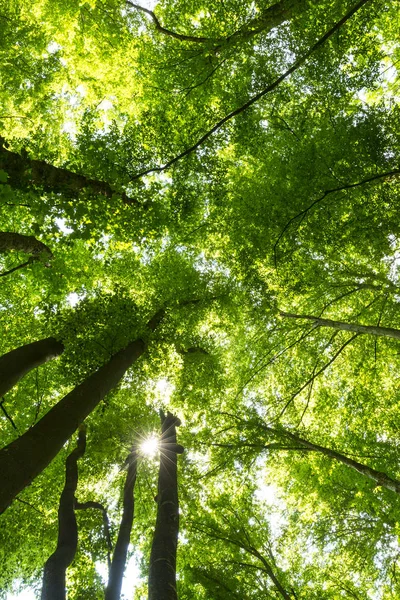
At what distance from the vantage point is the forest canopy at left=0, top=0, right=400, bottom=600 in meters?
8.02

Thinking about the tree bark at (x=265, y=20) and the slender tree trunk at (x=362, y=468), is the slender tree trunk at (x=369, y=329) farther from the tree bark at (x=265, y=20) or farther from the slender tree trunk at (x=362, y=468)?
the tree bark at (x=265, y=20)

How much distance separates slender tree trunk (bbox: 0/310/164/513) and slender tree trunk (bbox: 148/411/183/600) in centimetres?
302

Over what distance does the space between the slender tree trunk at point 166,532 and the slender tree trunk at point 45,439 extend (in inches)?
119

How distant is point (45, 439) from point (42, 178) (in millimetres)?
4544

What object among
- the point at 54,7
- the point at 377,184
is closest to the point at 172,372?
the point at 377,184

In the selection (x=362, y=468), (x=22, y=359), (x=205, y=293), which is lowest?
(x=362, y=468)

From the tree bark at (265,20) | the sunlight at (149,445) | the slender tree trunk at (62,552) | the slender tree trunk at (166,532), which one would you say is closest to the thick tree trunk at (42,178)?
the tree bark at (265,20)

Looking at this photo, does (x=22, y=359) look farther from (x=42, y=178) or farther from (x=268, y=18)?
(x=268, y=18)

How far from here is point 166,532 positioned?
7188 millimetres

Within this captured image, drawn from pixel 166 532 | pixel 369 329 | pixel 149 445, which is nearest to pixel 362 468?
pixel 369 329

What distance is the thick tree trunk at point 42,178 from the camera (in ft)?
19.8

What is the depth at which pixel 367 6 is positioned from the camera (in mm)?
8164

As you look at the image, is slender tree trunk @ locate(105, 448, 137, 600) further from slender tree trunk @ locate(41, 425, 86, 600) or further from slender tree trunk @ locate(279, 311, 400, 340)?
slender tree trunk @ locate(279, 311, 400, 340)

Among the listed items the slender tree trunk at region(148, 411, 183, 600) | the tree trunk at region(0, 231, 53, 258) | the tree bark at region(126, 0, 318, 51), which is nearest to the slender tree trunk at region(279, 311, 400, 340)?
the slender tree trunk at region(148, 411, 183, 600)
